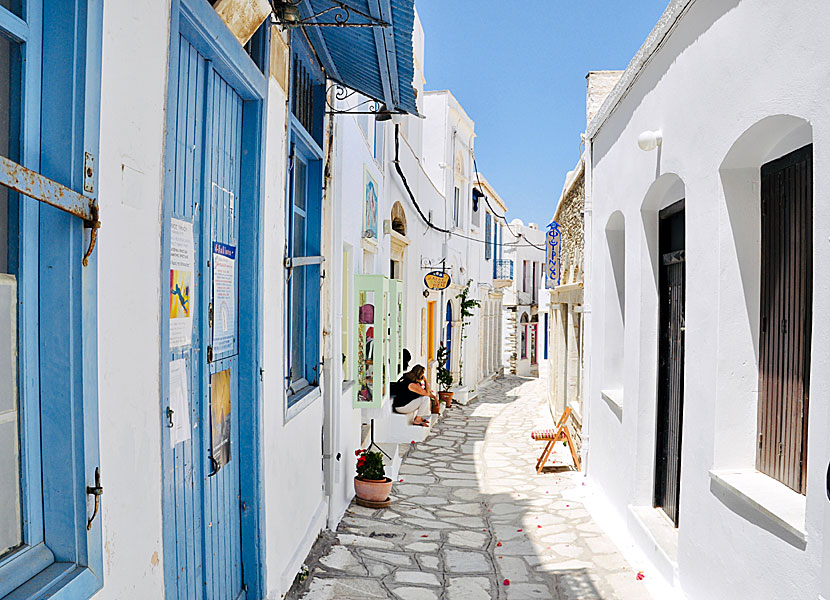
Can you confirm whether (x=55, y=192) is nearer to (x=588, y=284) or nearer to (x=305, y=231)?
(x=305, y=231)

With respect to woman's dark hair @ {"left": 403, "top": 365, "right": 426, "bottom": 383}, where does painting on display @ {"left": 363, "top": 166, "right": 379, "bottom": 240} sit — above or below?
above

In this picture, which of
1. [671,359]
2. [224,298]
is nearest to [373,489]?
[671,359]

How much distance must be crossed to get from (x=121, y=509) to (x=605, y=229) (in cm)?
612

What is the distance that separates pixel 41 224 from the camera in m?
1.79

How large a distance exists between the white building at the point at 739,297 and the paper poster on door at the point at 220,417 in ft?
8.24

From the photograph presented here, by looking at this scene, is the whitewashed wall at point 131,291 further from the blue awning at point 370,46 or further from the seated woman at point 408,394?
the seated woman at point 408,394

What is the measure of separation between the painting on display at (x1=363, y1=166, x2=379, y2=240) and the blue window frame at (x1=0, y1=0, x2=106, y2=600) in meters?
5.73

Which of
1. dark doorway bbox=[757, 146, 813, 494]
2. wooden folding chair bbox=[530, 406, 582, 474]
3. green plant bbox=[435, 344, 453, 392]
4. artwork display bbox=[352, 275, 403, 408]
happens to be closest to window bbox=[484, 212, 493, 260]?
green plant bbox=[435, 344, 453, 392]

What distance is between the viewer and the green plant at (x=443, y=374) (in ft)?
50.3

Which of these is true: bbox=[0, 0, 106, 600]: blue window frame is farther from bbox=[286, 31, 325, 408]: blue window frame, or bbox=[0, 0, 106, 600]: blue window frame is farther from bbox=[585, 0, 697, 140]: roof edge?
bbox=[585, 0, 697, 140]: roof edge

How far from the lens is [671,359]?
218 inches

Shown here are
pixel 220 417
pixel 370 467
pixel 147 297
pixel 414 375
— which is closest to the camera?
pixel 147 297

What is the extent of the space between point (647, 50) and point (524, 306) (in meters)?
26.3

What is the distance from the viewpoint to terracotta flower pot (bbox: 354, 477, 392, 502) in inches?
272
